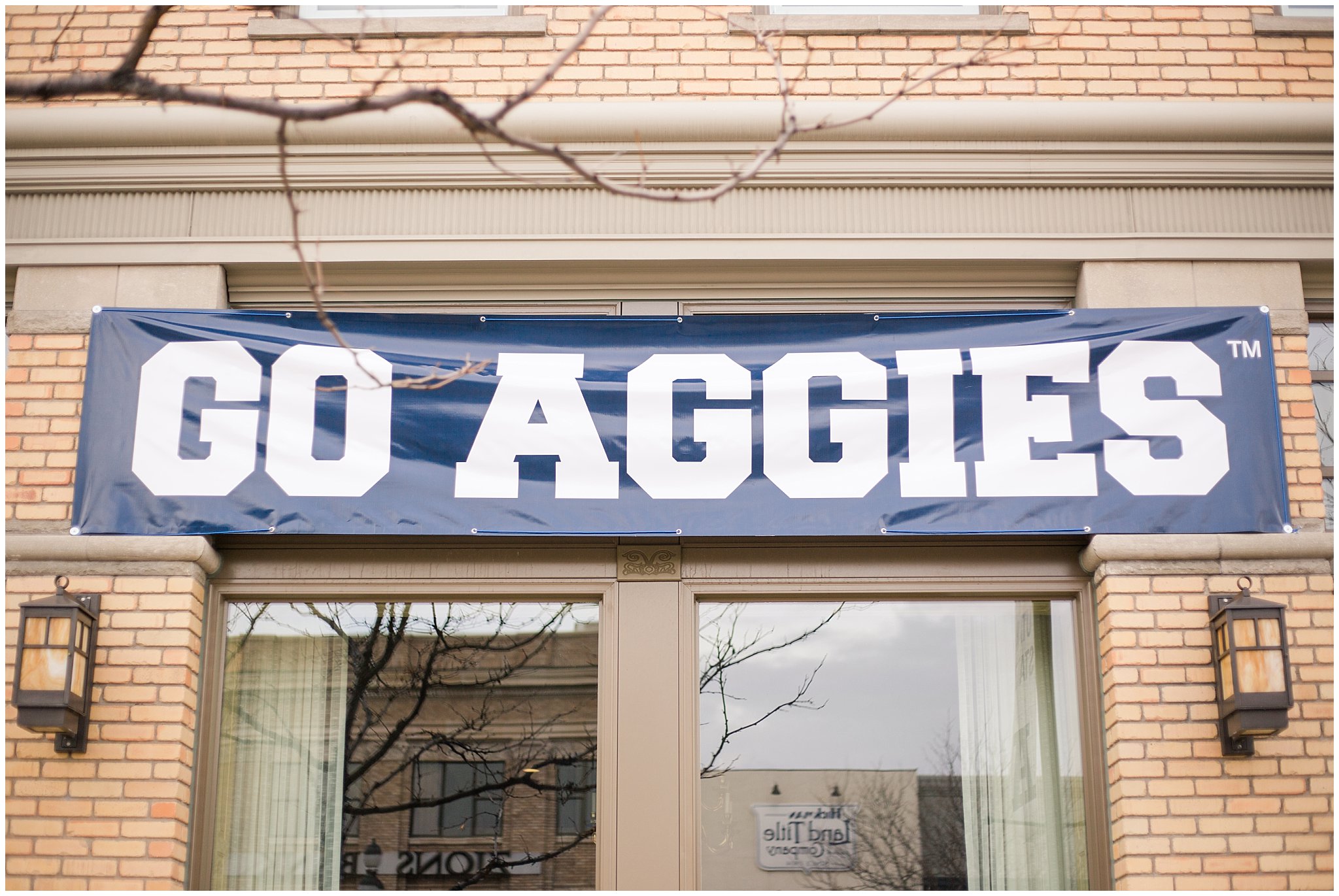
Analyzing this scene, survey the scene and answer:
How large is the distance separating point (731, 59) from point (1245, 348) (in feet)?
9.32

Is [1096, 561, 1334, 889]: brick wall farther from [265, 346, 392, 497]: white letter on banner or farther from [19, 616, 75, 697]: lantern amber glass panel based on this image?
[19, 616, 75, 697]: lantern amber glass panel

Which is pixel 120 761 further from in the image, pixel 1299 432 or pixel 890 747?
pixel 1299 432

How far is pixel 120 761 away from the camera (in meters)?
5.90

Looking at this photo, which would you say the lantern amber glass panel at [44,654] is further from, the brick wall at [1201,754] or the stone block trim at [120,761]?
the brick wall at [1201,754]

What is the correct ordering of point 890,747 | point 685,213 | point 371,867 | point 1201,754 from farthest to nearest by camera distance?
1. point 685,213
2. point 890,747
3. point 371,867
4. point 1201,754

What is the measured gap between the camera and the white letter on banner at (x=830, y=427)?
6.29m

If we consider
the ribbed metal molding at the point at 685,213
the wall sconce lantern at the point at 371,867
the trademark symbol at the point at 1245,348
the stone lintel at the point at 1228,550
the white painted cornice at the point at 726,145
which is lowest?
the wall sconce lantern at the point at 371,867

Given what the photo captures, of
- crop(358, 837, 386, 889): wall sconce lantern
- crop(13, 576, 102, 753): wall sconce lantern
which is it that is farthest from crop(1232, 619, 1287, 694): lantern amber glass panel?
crop(13, 576, 102, 753): wall sconce lantern

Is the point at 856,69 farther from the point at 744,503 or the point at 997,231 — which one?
the point at 744,503

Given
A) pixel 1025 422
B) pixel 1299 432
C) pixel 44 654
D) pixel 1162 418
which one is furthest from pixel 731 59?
pixel 44 654

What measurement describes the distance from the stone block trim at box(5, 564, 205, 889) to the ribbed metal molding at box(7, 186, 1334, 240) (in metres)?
1.77

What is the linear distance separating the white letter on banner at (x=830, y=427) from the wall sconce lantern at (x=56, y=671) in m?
3.12

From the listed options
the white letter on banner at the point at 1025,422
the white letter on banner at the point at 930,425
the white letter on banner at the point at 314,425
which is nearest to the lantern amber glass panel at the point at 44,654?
the white letter on banner at the point at 314,425

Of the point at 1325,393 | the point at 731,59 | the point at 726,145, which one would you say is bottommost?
the point at 1325,393
